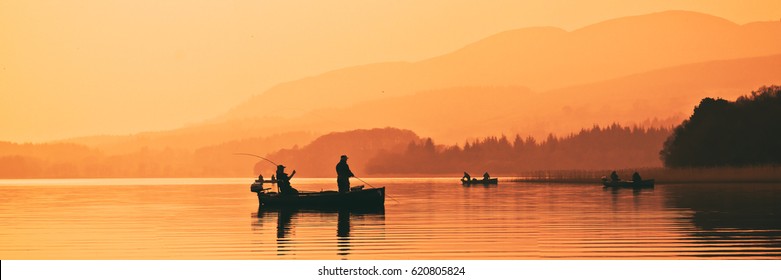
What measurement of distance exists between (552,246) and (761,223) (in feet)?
32.7

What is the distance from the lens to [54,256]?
24.0 metres

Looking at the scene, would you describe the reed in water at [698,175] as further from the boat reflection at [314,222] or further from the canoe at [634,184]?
the boat reflection at [314,222]

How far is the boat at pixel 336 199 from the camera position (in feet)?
131

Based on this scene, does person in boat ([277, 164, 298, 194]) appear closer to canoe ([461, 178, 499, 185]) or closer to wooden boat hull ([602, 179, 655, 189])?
wooden boat hull ([602, 179, 655, 189])

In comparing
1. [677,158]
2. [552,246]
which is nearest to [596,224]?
[552,246]

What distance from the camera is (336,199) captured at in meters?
40.1

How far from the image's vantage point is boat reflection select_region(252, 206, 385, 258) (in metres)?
25.5

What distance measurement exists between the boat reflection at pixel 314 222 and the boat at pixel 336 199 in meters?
0.33

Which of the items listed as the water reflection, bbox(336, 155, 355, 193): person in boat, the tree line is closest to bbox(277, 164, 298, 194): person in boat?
bbox(336, 155, 355, 193): person in boat

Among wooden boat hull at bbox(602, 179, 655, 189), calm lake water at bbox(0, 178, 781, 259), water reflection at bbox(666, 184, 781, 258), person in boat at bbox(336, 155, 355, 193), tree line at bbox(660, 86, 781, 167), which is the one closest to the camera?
water reflection at bbox(666, 184, 781, 258)

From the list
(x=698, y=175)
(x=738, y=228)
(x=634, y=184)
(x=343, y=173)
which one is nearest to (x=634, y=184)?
(x=634, y=184)

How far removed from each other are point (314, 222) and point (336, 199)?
236 inches

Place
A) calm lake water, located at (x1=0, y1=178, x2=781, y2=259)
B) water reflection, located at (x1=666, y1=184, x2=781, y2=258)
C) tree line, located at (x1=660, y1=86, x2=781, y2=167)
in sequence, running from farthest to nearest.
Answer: tree line, located at (x1=660, y1=86, x2=781, y2=167) → calm lake water, located at (x1=0, y1=178, x2=781, y2=259) → water reflection, located at (x1=666, y1=184, x2=781, y2=258)

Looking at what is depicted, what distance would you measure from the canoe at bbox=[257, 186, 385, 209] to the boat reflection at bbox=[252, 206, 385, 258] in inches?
13.0
